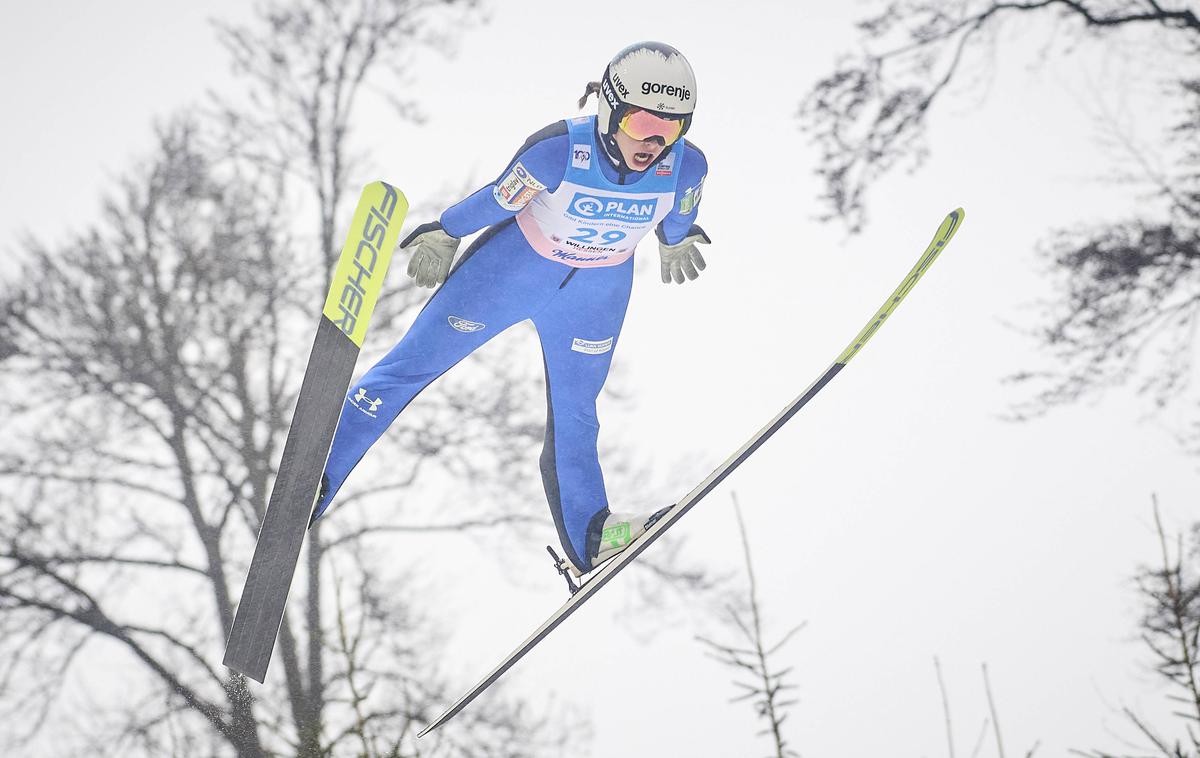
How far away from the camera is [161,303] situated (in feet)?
22.2

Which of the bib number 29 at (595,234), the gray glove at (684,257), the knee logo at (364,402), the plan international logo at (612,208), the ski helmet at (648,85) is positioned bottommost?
the knee logo at (364,402)

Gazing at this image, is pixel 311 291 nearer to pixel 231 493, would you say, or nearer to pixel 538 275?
pixel 231 493

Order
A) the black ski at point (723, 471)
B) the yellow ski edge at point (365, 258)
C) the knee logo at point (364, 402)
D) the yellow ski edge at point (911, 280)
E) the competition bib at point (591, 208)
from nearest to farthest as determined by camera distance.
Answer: the yellow ski edge at point (365, 258)
the competition bib at point (591, 208)
the knee logo at point (364, 402)
the black ski at point (723, 471)
the yellow ski edge at point (911, 280)

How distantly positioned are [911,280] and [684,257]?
2.35 feet

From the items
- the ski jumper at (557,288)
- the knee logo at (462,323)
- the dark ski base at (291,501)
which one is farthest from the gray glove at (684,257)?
the dark ski base at (291,501)

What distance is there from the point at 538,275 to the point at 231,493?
15.3 feet

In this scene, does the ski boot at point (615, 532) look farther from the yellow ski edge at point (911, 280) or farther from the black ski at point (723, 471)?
the yellow ski edge at point (911, 280)

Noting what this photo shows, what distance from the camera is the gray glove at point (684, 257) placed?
289 cm

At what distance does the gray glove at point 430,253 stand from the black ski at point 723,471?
3.11 feet

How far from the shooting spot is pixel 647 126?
2.34 metres

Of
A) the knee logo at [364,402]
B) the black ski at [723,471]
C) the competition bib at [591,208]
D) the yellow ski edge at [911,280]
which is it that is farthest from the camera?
the yellow ski edge at [911,280]

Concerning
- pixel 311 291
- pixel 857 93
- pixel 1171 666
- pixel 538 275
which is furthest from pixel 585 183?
pixel 311 291

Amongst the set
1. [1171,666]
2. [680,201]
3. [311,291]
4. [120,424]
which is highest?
[311,291]

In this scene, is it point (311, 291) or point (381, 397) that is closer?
point (381, 397)
